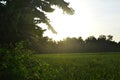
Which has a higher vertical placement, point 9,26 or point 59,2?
point 59,2

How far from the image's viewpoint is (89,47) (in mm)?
79688

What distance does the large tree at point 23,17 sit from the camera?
749cm

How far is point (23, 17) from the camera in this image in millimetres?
7859

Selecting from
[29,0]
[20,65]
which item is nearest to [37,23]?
[29,0]

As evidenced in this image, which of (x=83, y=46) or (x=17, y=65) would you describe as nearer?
(x=17, y=65)

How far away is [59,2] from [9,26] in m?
1.53

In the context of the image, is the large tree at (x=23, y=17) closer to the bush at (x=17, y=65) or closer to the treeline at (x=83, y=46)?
the bush at (x=17, y=65)

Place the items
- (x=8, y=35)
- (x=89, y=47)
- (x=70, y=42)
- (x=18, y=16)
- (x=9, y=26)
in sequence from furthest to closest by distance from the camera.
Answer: (x=70, y=42)
(x=89, y=47)
(x=8, y=35)
(x=9, y=26)
(x=18, y=16)

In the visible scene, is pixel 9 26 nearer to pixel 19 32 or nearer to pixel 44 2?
pixel 19 32

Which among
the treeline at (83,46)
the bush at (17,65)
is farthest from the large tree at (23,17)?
the treeline at (83,46)

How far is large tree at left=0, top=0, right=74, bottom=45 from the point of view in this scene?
749 cm

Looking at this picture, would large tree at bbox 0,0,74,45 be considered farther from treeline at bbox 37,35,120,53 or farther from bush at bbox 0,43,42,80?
treeline at bbox 37,35,120,53

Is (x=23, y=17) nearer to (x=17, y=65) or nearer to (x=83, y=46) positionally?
(x=17, y=65)

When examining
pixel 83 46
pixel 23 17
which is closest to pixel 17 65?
pixel 23 17
